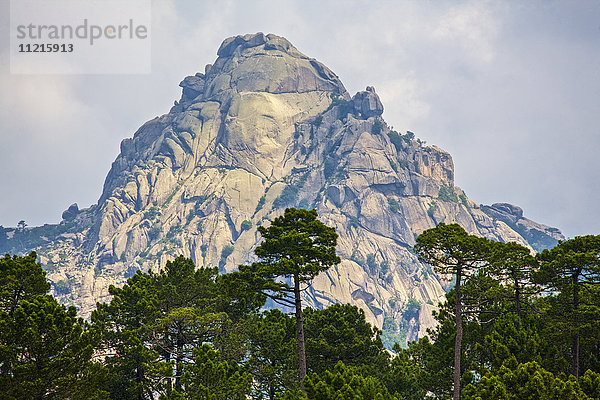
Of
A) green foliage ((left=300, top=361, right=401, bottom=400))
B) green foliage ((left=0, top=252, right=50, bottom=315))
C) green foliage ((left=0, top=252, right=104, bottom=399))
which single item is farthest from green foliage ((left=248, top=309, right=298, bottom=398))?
green foliage ((left=0, top=252, right=50, bottom=315))

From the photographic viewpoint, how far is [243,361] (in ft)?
112

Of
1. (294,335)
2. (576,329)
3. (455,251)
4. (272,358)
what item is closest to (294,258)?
(272,358)

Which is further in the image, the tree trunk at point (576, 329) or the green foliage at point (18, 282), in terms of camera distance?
the green foliage at point (18, 282)

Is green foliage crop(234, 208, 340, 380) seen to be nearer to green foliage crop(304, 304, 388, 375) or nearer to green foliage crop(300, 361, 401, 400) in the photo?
green foliage crop(304, 304, 388, 375)

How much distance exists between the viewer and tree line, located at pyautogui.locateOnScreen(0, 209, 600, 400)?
845 inches

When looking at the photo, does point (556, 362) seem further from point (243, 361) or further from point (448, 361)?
point (243, 361)

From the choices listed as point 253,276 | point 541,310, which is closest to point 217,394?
point 253,276

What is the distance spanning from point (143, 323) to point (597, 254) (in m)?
27.9

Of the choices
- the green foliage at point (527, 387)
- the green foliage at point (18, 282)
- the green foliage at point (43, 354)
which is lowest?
the green foliage at point (527, 387)

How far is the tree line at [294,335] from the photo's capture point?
70.4 feet

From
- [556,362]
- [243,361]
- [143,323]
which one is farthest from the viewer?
[243,361]

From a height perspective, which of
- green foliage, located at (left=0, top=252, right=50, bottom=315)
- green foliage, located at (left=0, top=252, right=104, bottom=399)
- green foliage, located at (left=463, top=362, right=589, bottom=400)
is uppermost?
green foliage, located at (left=0, top=252, right=50, bottom=315)

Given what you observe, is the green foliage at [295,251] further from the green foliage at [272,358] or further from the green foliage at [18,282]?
the green foliage at [18,282]

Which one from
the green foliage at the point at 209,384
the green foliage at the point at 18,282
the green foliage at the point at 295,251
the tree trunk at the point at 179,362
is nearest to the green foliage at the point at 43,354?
the green foliage at the point at 209,384
